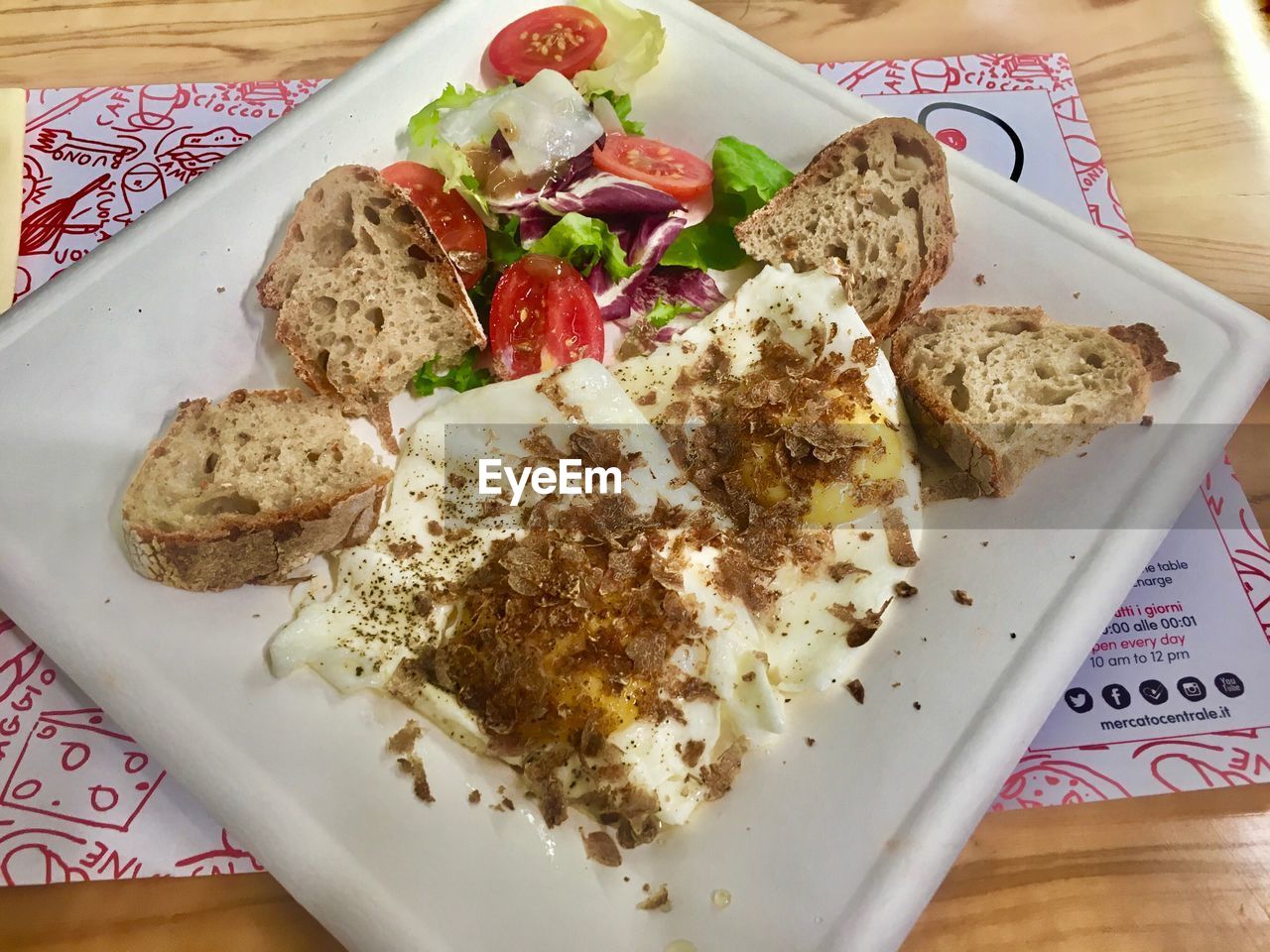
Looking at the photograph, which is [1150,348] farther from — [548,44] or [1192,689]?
[548,44]

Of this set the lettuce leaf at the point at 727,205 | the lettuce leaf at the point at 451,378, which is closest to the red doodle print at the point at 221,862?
the lettuce leaf at the point at 451,378

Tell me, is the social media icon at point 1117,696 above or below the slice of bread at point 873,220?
below

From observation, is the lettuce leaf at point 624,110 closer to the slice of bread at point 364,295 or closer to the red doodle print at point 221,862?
the slice of bread at point 364,295

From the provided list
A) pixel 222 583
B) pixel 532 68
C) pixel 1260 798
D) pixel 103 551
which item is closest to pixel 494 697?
pixel 222 583

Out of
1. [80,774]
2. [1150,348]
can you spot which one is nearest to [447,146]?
[80,774]

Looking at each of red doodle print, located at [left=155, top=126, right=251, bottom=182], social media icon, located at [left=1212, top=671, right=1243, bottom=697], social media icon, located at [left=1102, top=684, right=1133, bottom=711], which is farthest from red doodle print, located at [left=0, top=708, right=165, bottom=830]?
social media icon, located at [left=1212, top=671, right=1243, bottom=697]

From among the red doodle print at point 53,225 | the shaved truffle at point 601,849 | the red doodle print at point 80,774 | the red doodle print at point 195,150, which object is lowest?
the red doodle print at point 80,774
